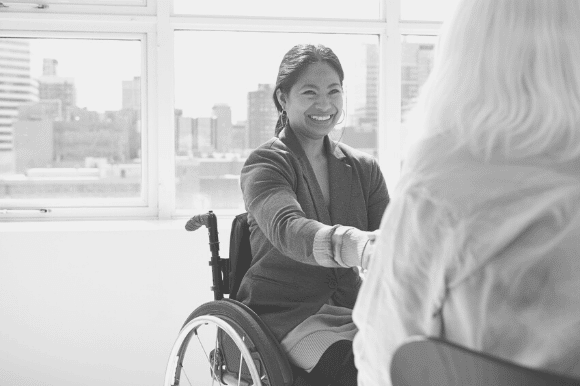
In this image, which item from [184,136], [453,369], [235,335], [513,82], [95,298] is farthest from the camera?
[184,136]

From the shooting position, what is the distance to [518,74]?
3.48 feet

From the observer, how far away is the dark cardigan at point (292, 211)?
198 centimetres

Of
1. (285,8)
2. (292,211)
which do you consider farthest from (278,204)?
(285,8)

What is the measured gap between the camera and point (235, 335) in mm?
1923

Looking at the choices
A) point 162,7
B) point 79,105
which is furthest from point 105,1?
point 79,105

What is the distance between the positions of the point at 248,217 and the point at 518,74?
1.19m

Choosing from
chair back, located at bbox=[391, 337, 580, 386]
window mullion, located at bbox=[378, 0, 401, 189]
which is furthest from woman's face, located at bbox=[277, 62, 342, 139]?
window mullion, located at bbox=[378, 0, 401, 189]

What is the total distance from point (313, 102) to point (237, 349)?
676 millimetres

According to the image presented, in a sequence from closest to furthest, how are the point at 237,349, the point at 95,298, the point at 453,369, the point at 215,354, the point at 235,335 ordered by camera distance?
the point at 453,369, the point at 235,335, the point at 237,349, the point at 215,354, the point at 95,298

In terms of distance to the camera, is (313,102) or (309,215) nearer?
(309,215)

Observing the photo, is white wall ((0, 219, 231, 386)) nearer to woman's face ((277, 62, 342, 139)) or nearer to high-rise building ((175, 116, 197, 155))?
high-rise building ((175, 116, 197, 155))

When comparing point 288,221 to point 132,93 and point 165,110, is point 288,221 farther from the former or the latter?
point 132,93

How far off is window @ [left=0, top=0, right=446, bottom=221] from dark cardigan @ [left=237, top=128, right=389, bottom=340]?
1442 millimetres

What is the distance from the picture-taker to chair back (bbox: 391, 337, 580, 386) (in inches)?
33.7
